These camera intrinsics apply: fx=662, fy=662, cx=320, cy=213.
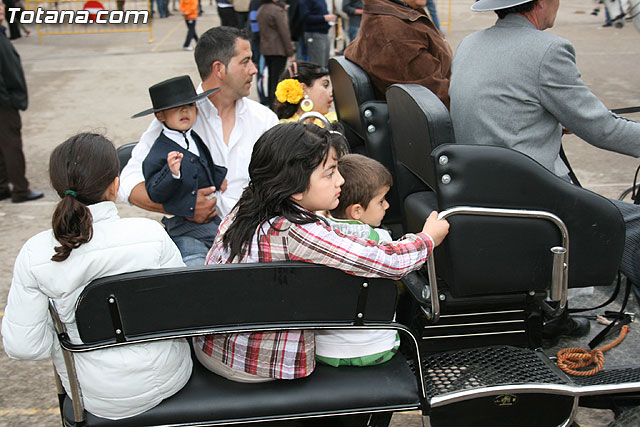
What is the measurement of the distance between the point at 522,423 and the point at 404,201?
1107 millimetres

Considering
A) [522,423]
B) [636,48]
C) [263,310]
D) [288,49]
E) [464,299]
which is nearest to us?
[263,310]

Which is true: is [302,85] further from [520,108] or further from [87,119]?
[87,119]

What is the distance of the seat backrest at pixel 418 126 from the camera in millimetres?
2516

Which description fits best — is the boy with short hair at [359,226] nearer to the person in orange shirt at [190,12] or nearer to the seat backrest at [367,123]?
the seat backrest at [367,123]

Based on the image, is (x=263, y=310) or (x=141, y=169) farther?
(x=141, y=169)

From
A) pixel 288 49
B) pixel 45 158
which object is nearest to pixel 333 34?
pixel 288 49

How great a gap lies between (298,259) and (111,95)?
27.0 feet

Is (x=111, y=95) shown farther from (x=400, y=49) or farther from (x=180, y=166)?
(x=180, y=166)

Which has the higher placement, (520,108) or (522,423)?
(520,108)

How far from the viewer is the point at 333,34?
39.4ft

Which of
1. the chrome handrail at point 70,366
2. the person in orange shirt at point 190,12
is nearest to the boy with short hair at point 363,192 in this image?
the chrome handrail at point 70,366

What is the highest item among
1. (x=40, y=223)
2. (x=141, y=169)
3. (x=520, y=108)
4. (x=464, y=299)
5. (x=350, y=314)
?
(x=520, y=108)

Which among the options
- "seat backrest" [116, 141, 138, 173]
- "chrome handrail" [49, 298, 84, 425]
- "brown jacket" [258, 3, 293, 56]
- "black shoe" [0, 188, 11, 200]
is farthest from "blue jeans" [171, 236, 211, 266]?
"brown jacket" [258, 3, 293, 56]

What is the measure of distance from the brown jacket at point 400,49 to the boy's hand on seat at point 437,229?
1.39 m
